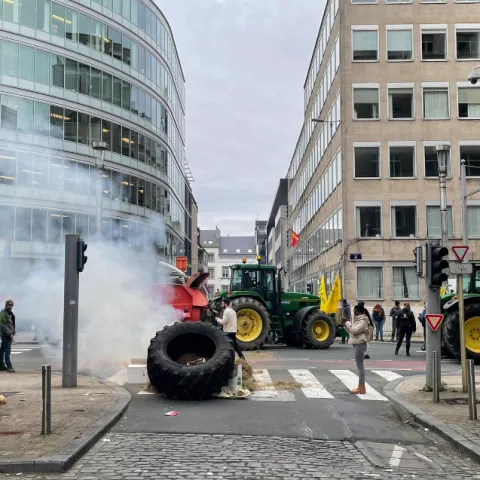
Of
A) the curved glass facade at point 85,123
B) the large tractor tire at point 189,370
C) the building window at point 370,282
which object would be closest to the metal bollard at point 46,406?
the large tractor tire at point 189,370

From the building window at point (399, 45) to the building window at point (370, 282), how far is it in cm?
1273

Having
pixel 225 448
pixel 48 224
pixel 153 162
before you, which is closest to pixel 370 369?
pixel 225 448

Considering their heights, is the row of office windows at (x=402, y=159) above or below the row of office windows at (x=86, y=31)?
below

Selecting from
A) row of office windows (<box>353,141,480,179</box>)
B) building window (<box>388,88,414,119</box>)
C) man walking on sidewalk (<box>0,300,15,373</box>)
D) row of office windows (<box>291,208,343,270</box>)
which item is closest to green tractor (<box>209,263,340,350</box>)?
man walking on sidewalk (<box>0,300,15,373</box>)

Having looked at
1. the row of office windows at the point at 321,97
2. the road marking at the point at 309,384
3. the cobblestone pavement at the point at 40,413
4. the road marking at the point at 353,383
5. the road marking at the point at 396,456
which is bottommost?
the road marking at the point at 353,383

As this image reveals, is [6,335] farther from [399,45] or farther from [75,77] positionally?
[399,45]

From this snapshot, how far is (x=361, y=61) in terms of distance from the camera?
37156 mm

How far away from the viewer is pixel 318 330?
71.7 ft

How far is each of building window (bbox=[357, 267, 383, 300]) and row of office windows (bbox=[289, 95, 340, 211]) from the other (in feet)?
29.8

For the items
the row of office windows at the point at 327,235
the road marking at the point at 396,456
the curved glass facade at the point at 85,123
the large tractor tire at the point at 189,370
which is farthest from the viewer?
the row of office windows at the point at 327,235

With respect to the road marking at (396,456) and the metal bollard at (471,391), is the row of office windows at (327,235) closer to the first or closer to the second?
the metal bollard at (471,391)

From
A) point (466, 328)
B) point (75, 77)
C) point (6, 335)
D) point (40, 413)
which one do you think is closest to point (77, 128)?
point (75, 77)

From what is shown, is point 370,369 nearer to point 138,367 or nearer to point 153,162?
point 138,367

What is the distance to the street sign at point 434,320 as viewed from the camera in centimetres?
1150
